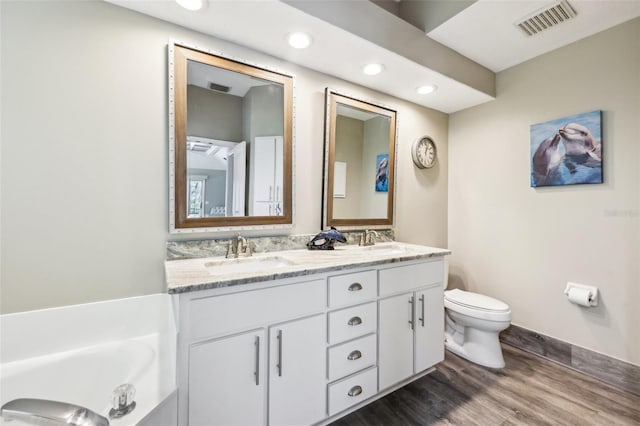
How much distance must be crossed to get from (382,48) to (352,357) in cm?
190

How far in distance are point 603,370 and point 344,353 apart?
1931mm

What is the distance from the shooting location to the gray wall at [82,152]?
3.88 feet

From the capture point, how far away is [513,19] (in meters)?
1.78

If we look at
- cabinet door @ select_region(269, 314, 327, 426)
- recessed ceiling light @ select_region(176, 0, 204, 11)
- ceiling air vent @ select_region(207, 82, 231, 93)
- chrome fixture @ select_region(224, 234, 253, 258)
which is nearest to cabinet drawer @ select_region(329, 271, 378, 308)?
cabinet door @ select_region(269, 314, 327, 426)

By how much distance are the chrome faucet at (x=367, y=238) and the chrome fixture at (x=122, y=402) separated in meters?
1.65

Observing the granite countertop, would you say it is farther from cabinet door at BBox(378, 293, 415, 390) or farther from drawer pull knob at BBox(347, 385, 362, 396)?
drawer pull knob at BBox(347, 385, 362, 396)

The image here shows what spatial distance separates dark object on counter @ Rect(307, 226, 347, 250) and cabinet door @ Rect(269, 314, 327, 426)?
62 centimetres

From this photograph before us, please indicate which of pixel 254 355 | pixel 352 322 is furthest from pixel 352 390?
pixel 254 355

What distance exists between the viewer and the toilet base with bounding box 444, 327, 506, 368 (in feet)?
6.73

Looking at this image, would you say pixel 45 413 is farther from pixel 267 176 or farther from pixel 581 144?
pixel 581 144

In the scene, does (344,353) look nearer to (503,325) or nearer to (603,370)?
(503,325)

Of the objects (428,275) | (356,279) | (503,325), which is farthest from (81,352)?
(503,325)

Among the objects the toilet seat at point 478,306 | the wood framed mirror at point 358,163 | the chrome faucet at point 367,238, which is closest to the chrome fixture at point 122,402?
the wood framed mirror at point 358,163

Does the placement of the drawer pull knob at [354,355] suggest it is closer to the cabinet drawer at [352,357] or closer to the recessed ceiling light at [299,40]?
the cabinet drawer at [352,357]
